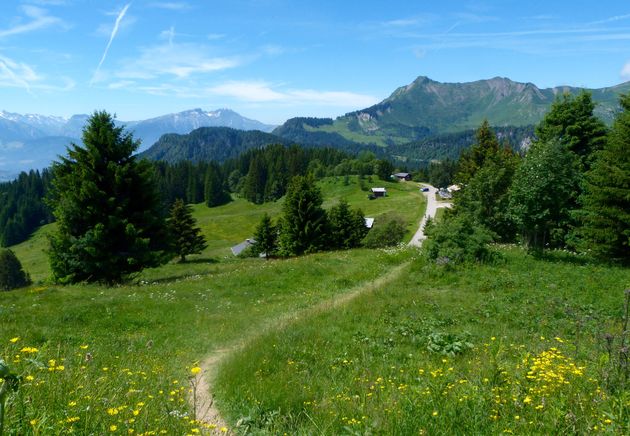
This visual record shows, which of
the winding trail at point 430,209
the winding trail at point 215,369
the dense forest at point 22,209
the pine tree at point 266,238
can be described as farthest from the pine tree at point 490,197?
the dense forest at point 22,209

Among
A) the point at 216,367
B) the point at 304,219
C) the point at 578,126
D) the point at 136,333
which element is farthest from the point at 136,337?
the point at 304,219

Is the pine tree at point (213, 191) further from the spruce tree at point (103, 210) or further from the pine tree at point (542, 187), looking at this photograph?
the pine tree at point (542, 187)

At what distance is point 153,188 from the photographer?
25.7 m

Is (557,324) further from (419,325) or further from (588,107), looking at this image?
(588,107)

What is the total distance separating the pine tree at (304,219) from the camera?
49.7 m

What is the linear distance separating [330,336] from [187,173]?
6489 inches

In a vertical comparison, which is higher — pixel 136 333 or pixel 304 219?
pixel 136 333

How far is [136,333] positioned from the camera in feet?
44.6

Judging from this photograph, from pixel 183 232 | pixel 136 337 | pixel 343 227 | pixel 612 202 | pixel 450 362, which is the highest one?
pixel 612 202

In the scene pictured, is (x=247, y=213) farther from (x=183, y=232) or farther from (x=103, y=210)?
(x=103, y=210)

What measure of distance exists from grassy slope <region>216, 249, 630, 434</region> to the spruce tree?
52.7ft

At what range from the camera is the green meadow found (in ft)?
14.6

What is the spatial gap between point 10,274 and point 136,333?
81923 mm

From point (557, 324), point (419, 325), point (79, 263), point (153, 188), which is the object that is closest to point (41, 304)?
point (79, 263)
